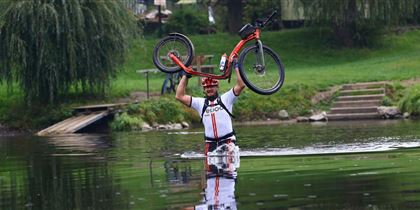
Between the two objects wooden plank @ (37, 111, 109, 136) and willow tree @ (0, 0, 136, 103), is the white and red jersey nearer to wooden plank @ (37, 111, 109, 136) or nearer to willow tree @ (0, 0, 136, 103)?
wooden plank @ (37, 111, 109, 136)

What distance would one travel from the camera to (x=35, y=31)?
123ft

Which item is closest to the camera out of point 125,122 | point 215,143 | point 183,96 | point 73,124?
point 215,143

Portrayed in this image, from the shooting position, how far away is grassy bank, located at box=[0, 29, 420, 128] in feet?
129

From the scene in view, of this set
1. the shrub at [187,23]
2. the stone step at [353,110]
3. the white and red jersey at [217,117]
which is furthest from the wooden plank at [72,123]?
the shrub at [187,23]

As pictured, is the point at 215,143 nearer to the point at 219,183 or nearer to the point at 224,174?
the point at 224,174

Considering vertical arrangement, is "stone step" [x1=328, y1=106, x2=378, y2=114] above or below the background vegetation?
below

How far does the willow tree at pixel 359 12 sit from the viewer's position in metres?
51.3

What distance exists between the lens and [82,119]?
3688 centimetres

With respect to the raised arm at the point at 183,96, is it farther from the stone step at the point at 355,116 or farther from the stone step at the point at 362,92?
the stone step at the point at 362,92

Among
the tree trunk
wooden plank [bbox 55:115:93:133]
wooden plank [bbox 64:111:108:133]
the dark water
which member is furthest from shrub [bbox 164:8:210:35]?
the dark water

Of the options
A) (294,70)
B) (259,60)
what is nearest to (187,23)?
(294,70)

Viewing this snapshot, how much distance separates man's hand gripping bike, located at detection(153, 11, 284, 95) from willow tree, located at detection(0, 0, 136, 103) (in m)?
16.7

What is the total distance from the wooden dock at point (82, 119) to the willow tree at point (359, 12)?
16593mm

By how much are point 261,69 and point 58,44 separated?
62.9 feet
